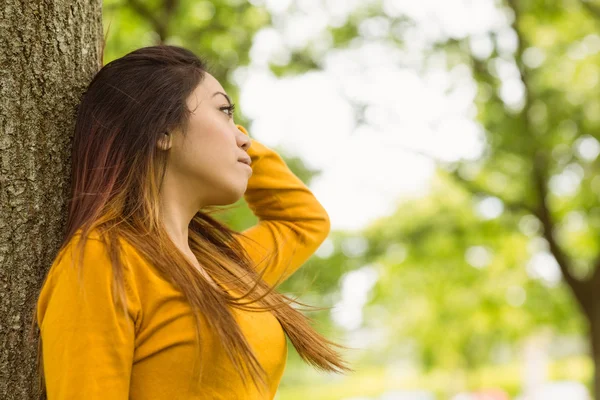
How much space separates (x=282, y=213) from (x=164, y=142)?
2.36ft

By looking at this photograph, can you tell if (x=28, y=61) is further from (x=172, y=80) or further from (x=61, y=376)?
(x=61, y=376)

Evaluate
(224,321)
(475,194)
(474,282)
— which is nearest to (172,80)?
(224,321)

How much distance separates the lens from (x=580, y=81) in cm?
1045

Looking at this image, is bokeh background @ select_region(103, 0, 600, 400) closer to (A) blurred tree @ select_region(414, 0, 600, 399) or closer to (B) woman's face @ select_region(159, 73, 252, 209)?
(A) blurred tree @ select_region(414, 0, 600, 399)

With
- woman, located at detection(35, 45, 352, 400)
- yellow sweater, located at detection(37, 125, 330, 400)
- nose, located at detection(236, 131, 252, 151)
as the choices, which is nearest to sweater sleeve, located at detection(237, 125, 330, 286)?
woman, located at detection(35, 45, 352, 400)

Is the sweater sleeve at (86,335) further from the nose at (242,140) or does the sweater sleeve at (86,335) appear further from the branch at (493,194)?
the branch at (493,194)

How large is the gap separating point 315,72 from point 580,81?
12.8 ft

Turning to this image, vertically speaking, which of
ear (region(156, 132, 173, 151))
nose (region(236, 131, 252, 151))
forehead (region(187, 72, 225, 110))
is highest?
forehead (region(187, 72, 225, 110))

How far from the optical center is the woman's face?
1865 millimetres

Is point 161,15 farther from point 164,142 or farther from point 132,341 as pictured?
point 132,341

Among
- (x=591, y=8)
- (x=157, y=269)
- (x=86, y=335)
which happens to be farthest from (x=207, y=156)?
(x=591, y=8)

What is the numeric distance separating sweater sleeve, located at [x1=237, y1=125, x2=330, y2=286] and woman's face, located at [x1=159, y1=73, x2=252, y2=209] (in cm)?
46

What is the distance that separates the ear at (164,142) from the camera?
1840mm

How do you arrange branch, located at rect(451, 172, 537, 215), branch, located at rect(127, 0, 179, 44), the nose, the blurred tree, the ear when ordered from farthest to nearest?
branch, located at rect(451, 172, 537, 215) → the blurred tree → branch, located at rect(127, 0, 179, 44) → the nose → the ear
